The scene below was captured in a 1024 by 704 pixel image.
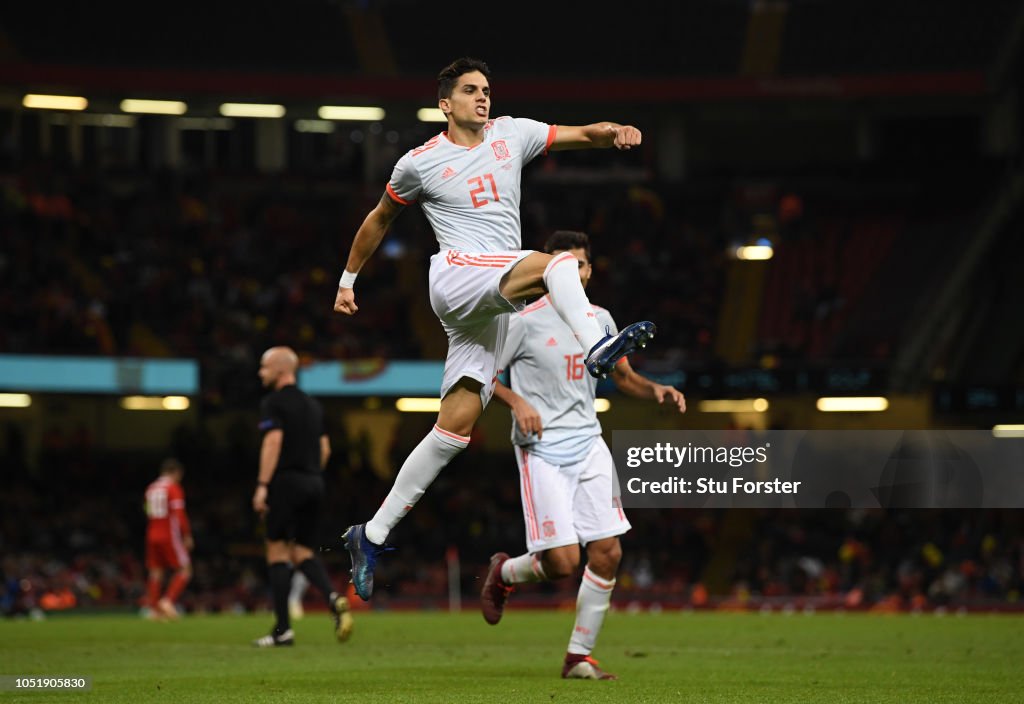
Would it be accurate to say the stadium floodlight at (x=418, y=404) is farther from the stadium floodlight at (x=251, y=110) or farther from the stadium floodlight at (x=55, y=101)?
the stadium floodlight at (x=55, y=101)

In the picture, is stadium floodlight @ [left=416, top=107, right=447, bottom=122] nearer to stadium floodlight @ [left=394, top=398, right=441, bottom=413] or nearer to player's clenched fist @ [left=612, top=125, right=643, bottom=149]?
stadium floodlight @ [left=394, top=398, right=441, bottom=413]

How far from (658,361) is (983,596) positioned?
22.9 ft

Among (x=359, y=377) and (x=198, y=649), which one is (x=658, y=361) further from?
(x=198, y=649)

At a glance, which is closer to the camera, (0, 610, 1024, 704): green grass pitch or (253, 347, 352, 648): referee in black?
(0, 610, 1024, 704): green grass pitch

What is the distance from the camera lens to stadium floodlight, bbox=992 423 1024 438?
24594mm

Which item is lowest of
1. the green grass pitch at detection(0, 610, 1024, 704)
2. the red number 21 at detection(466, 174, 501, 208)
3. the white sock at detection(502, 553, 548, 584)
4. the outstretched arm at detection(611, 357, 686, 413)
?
the green grass pitch at detection(0, 610, 1024, 704)

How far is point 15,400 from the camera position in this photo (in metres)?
28.1

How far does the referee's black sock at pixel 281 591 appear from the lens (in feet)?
37.1

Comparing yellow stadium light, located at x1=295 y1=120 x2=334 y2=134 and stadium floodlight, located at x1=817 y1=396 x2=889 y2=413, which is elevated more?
yellow stadium light, located at x1=295 y1=120 x2=334 y2=134

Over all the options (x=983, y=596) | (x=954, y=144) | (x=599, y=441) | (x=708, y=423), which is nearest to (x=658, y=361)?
(x=708, y=423)

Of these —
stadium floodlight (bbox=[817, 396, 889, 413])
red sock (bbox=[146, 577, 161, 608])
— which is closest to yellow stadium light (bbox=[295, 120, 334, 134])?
stadium floodlight (bbox=[817, 396, 889, 413])

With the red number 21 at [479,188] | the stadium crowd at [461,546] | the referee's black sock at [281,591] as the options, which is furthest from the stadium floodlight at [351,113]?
the red number 21 at [479,188]

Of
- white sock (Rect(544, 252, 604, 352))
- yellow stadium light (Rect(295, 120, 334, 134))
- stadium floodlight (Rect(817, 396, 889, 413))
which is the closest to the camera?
white sock (Rect(544, 252, 604, 352))

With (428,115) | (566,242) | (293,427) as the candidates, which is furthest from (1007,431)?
(566,242)
